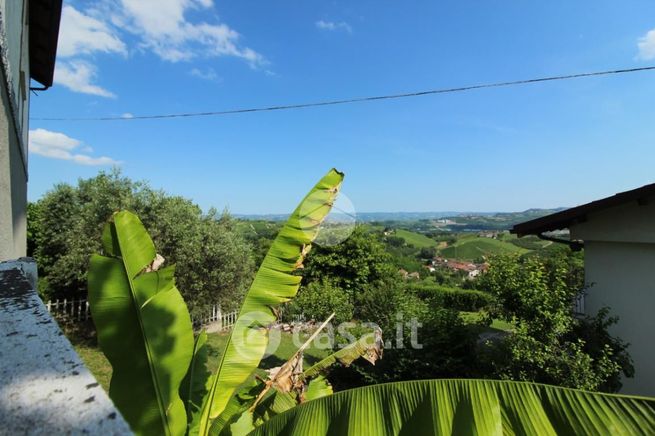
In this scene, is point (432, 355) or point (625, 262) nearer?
point (625, 262)

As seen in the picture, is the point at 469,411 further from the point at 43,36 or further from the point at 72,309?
the point at 72,309

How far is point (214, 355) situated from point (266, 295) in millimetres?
9117

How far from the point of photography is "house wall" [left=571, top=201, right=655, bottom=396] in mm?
6313

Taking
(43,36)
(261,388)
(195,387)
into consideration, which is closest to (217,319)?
(43,36)

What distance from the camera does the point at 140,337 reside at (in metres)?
2.16

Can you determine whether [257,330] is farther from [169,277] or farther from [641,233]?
[641,233]

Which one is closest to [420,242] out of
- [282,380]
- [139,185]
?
[139,185]

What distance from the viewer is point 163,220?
1075 cm

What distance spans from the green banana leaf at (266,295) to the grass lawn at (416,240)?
46.5 metres

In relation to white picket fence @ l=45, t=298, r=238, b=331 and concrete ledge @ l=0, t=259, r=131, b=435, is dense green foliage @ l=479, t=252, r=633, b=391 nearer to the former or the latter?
concrete ledge @ l=0, t=259, r=131, b=435

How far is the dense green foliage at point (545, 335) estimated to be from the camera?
512 centimetres

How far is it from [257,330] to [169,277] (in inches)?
36.1

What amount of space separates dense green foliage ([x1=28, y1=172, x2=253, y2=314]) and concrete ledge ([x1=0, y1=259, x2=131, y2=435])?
416 inches

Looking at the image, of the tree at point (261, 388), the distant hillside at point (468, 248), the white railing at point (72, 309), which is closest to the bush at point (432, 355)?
the tree at point (261, 388)
